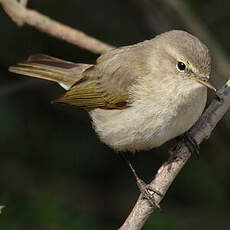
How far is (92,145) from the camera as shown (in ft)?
18.9

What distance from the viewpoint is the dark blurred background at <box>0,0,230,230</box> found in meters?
5.50

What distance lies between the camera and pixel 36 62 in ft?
18.2

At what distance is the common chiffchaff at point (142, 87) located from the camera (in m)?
4.43

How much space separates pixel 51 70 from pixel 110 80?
76 centimetres

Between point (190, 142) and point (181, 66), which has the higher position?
point (181, 66)

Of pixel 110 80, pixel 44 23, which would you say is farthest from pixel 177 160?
pixel 44 23

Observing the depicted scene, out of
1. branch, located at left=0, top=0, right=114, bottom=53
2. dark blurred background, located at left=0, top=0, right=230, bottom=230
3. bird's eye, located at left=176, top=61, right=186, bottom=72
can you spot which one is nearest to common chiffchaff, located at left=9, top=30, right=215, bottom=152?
bird's eye, located at left=176, top=61, right=186, bottom=72

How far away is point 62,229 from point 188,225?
1438mm

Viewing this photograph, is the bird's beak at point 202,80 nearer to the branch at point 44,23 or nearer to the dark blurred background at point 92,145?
the branch at point 44,23

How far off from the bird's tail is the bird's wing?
18 cm

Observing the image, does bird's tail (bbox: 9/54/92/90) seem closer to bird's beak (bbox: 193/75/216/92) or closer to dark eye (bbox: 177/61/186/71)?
dark eye (bbox: 177/61/186/71)

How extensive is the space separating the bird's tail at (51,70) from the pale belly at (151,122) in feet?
2.28

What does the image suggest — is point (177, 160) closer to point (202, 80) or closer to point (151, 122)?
point (151, 122)

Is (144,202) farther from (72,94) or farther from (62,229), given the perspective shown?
(72,94)
